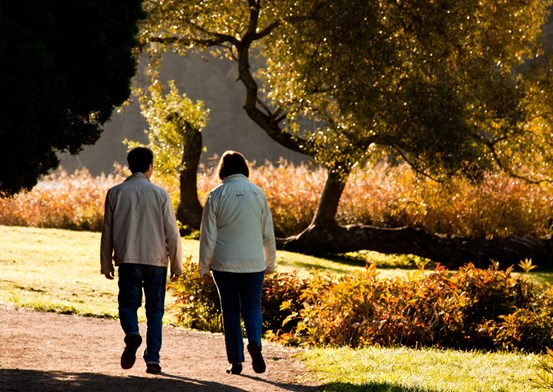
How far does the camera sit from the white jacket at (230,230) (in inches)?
293

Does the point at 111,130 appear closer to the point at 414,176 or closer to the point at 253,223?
the point at 414,176

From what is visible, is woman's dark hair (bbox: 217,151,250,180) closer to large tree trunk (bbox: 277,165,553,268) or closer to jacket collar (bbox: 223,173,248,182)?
jacket collar (bbox: 223,173,248,182)

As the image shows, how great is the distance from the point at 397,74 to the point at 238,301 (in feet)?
40.3

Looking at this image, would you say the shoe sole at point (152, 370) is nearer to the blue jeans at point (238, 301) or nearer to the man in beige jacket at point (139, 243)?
the man in beige jacket at point (139, 243)

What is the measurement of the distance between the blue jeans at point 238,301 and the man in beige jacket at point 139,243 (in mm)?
411

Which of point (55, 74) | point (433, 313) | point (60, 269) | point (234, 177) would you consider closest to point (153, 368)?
point (234, 177)

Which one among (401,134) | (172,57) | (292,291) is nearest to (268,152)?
(172,57)

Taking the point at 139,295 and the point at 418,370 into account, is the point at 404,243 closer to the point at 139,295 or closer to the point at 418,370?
the point at 418,370

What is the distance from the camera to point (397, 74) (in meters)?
19.2

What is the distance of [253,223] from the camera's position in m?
7.53

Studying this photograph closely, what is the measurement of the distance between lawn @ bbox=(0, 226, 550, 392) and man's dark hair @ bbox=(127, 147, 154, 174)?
2.32 metres

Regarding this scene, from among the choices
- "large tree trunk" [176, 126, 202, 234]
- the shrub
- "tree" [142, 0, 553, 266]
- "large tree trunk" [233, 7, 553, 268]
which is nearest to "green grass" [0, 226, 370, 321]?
"large tree trunk" [176, 126, 202, 234]

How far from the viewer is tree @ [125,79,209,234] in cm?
2617

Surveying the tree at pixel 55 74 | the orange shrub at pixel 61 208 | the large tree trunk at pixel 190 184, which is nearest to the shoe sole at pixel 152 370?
the tree at pixel 55 74
